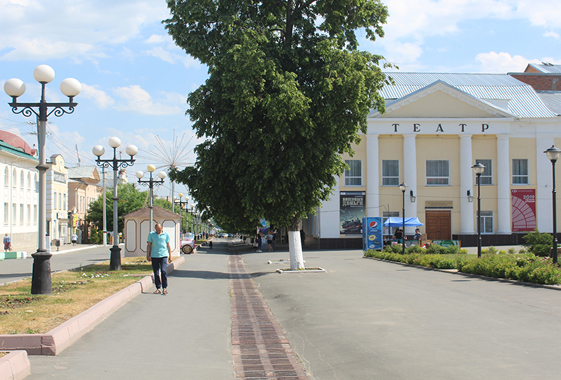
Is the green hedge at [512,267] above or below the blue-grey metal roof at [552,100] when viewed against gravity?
below

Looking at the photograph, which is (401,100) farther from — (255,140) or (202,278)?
(202,278)

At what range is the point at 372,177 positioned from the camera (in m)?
44.3

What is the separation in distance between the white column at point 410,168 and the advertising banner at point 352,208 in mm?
3671

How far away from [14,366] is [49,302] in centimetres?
469

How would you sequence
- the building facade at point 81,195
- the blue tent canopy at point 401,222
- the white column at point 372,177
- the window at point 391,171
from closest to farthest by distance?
the blue tent canopy at point 401,222
the white column at point 372,177
the window at point 391,171
the building facade at point 81,195

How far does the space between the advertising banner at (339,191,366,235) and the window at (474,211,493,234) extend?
10.2 meters

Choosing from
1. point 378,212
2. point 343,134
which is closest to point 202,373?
point 343,134

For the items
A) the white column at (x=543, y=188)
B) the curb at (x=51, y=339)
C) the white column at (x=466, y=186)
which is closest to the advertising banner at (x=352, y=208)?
the white column at (x=466, y=186)

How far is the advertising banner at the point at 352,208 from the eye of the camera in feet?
145

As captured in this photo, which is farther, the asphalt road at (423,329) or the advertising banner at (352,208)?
the advertising banner at (352,208)

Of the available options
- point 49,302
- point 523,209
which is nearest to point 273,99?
point 49,302

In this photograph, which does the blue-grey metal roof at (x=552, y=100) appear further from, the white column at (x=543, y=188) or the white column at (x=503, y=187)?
the white column at (x=503, y=187)

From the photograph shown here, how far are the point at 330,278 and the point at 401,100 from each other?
29850 mm

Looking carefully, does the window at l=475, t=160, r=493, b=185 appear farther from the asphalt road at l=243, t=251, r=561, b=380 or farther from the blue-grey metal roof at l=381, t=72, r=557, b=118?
the asphalt road at l=243, t=251, r=561, b=380
